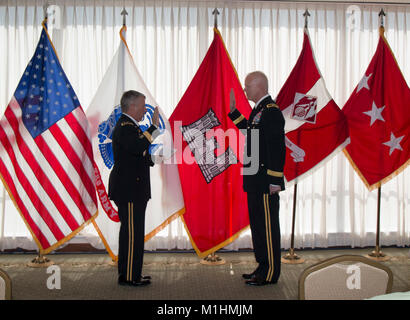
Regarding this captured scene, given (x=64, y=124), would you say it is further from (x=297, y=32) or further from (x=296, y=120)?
(x=297, y=32)

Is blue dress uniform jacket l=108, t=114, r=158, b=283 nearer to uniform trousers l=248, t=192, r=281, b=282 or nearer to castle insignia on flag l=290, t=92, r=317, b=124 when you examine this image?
uniform trousers l=248, t=192, r=281, b=282

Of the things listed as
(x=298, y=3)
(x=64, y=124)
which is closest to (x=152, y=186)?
(x=64, y=124)

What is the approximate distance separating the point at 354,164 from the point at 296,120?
747 millimetres

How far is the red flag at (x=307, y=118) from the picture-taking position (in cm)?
412

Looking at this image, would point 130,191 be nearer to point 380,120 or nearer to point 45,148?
point 45,148

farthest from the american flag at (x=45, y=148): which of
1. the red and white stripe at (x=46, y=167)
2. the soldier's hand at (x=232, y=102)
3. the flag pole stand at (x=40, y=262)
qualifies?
the soldier's hand at (x=232, y=102)

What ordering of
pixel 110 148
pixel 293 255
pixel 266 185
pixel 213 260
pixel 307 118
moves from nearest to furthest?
pixel 266 185, pixel 110 148, pixel 307 118, pixel 213 260, pixel 293 255

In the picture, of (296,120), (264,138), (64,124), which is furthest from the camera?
(296,120)

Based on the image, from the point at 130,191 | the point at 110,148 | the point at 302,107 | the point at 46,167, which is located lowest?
the point at 130,191

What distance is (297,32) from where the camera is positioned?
4691 mm

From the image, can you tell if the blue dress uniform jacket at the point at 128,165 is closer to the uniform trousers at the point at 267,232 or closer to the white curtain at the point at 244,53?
the uniform trousers at the point at 267,232

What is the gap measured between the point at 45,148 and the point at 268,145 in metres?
1.89

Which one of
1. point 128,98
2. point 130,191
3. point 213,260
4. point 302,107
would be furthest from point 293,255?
point 128,98

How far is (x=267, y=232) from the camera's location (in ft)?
11.6
